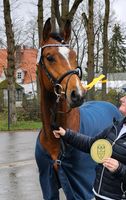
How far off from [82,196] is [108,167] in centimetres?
168

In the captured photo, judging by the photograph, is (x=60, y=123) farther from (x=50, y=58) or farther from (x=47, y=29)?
(x=47, y=29)

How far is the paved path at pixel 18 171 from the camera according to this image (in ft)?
26.0

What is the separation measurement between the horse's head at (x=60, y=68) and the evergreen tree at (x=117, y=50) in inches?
2681

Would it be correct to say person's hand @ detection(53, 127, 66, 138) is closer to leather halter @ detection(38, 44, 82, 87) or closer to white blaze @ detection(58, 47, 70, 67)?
leather halter @ detection(38, 44, 82, 87)

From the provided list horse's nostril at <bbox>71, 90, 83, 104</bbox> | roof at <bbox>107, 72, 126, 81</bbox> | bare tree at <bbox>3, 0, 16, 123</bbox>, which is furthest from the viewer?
roof at <bbox>107, 72, 126, 81</bbox>

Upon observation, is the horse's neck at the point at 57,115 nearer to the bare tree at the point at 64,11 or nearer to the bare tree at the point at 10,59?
the bare tree at the point at 64,11

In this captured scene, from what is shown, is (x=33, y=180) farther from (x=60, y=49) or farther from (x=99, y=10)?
(x=99, y=10)

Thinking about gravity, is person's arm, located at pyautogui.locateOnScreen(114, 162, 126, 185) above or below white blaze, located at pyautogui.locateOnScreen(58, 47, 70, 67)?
below

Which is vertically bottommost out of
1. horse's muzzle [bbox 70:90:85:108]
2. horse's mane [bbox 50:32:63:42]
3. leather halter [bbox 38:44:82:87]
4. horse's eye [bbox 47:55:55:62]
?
horse's muzzle [bbox 70:90:85:108]

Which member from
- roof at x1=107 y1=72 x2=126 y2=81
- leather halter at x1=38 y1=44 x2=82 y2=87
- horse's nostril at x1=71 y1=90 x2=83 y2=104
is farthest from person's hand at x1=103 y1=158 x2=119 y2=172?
roof at x1=107 y1=72 x2=126 y2=81

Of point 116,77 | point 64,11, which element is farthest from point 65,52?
point 116,77

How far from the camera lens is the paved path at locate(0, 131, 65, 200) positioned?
7922mm

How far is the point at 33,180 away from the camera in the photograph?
8945 mm

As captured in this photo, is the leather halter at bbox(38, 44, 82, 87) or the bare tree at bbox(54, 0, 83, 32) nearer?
the leather halter at bbox(38, 44, 82, 87)
